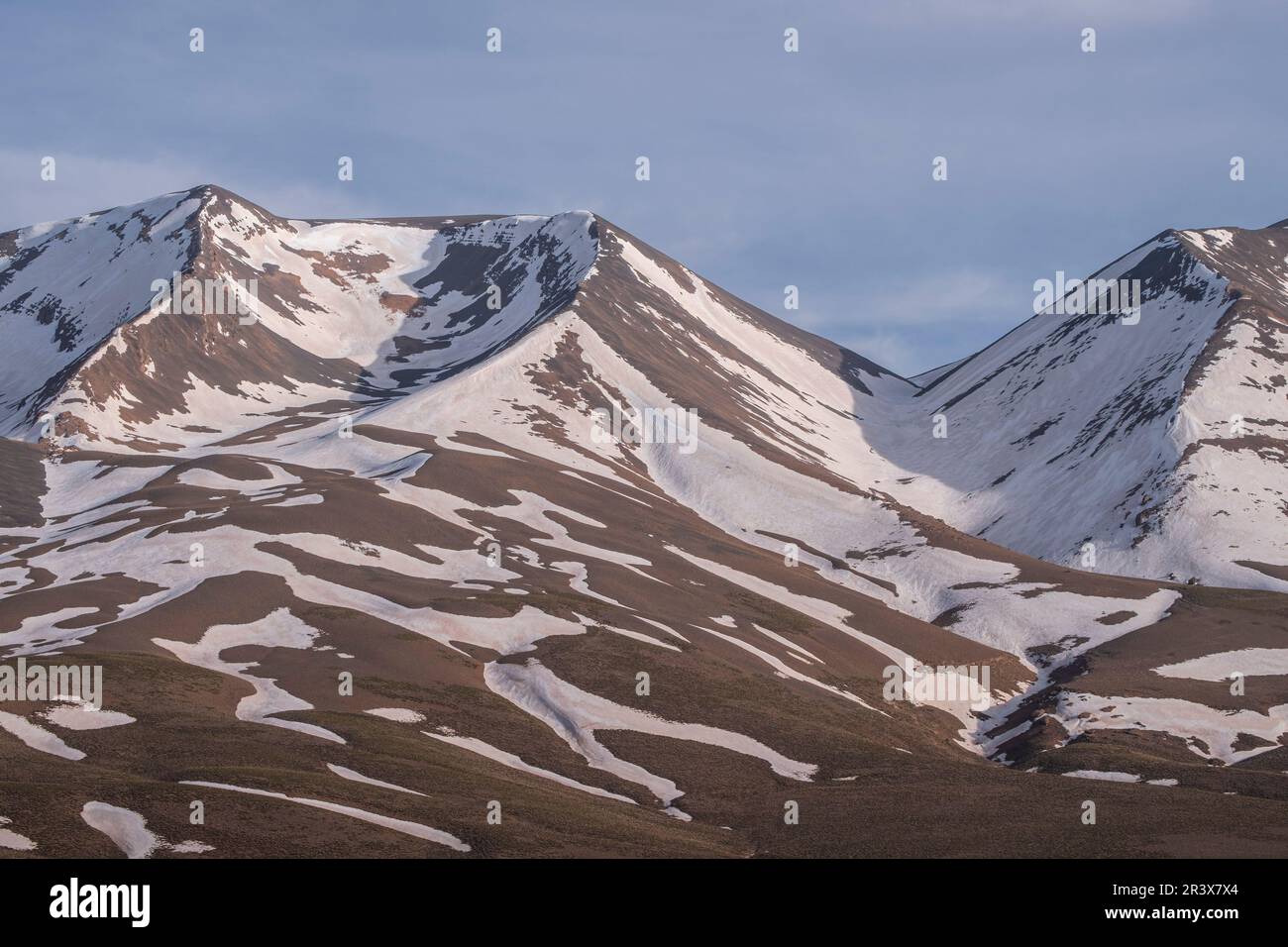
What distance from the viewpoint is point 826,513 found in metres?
191

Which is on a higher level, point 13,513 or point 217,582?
point 13,513

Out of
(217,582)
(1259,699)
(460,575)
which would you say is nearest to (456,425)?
(460,575)

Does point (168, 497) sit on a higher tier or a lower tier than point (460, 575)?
higher

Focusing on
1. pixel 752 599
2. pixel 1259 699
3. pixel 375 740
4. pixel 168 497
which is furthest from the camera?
pixel 168 497

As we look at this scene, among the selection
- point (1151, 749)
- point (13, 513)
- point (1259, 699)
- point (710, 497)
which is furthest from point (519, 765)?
point (710, 497)

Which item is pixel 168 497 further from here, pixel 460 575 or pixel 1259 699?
pixel 1259 699

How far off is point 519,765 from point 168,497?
7812 cm
